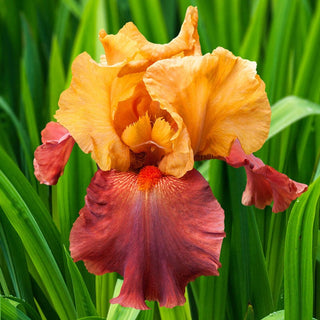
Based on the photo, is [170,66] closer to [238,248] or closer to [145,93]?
[145,93]

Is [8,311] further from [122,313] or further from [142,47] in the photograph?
[142,47]

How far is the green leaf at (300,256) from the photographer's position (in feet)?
2.43

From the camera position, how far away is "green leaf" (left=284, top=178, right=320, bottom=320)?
74cm

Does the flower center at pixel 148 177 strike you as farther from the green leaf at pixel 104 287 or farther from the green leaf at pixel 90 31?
the green leaf at pixel 90 31

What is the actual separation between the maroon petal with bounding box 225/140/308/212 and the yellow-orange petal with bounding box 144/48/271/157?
49 millimetres

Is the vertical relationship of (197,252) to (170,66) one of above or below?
below

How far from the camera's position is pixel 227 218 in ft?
3.07

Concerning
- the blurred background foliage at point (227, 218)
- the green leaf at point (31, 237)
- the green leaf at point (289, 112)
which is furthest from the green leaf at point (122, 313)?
the green leaf at point (289, 112)

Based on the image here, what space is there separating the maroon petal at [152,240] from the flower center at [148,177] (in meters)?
0.01

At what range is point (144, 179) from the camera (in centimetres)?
74

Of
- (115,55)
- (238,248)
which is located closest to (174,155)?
(115,55)

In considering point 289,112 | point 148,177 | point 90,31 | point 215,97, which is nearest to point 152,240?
point 148,177

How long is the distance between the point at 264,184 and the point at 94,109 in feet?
0.91

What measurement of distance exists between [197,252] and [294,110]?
56 cm
